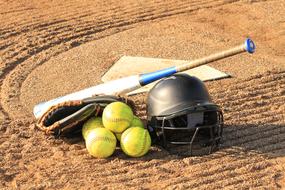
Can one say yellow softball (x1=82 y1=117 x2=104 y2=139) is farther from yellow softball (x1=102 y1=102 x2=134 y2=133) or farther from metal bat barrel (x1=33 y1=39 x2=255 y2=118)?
metal bat barrel (x1=33 y1=39 x2=255 y2=118)

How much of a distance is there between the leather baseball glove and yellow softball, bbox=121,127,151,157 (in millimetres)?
374

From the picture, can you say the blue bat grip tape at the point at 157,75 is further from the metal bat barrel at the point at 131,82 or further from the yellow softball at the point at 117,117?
the yellow softball at the point at 117,117

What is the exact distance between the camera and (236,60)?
7.27 metres

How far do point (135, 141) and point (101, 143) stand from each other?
294 mm

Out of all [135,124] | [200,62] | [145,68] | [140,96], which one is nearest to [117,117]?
[135,124]

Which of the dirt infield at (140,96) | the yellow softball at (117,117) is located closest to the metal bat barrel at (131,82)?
the dirt infield at (140,96)

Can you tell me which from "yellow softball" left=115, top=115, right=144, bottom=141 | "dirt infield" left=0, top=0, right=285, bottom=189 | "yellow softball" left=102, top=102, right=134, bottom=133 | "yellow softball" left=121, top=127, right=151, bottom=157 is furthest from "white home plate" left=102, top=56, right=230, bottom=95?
"yellow softball" left=121, top=127, right=151, bottom=157

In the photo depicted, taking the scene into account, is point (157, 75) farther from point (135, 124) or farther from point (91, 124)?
point (91, 124)

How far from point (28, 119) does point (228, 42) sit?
10.3 ft

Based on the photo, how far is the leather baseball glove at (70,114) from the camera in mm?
5242

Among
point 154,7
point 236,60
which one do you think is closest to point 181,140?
point 236,60

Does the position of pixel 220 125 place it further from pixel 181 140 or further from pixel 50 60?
pixel 50 60

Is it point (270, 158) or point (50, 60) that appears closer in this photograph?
point (270, 158)

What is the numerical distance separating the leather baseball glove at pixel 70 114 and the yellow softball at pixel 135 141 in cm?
37
